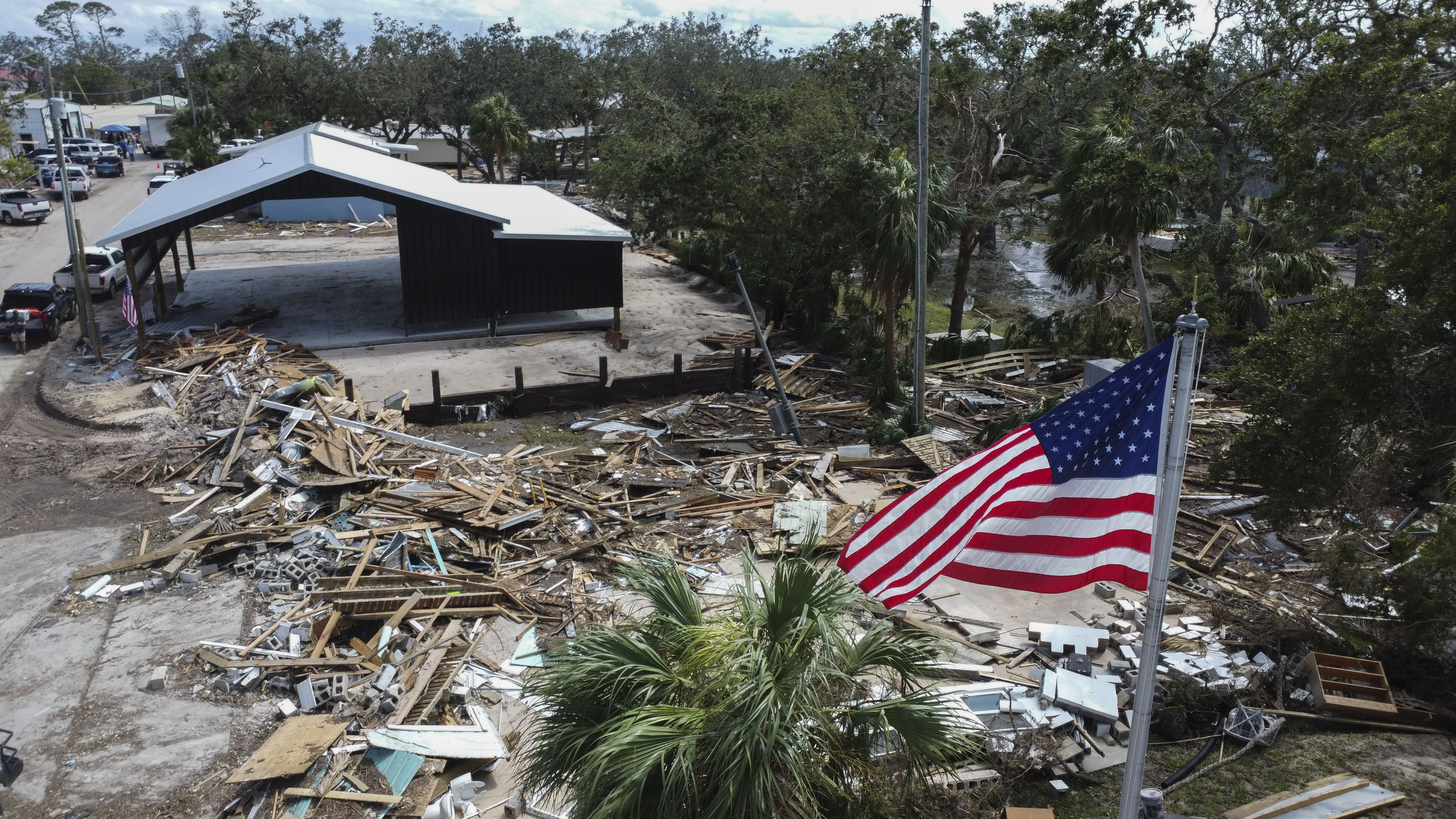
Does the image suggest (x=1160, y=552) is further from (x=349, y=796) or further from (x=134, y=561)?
(x=134, y=561)

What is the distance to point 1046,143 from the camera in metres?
31.9

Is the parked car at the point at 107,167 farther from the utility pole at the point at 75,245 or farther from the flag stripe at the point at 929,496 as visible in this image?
the flag stripe at the point at 929,496

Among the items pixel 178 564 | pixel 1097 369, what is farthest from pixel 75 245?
pixel 1097 369

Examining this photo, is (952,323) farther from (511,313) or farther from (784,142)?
(511,313)

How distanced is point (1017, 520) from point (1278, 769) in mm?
4541

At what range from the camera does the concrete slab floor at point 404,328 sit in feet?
80.1

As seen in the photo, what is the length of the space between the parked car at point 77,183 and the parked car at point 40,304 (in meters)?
26.0

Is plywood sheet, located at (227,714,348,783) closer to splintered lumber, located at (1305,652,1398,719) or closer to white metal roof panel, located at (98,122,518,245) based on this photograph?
splintered lumber, located at (1305,652,1398,719)

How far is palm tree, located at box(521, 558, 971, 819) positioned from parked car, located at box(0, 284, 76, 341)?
→ 2511 centimetres

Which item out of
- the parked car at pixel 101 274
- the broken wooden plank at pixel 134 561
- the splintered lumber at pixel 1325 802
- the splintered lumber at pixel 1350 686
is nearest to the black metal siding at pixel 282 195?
the parked car at pixel 101 274

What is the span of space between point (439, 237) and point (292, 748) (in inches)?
766

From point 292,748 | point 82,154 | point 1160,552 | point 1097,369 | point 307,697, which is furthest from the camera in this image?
point 82,154

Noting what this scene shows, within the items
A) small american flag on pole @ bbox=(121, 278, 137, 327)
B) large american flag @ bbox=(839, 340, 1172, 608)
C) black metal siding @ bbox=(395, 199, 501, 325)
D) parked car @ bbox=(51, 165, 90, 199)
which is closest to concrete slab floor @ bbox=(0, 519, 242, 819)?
large american flag @ bbox=(839, 340, 1172, 608)

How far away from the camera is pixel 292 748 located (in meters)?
10.0
